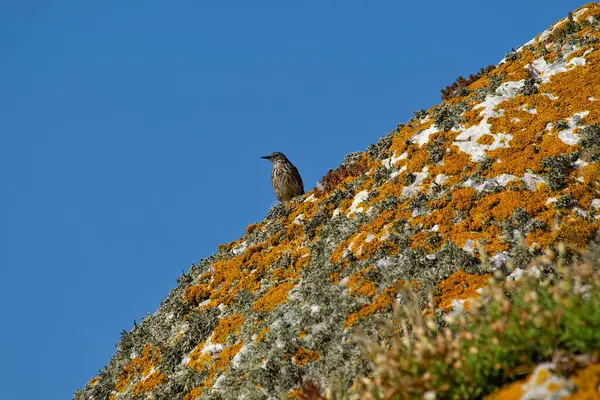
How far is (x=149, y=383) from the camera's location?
11.5m

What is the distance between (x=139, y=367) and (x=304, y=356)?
4.73 m

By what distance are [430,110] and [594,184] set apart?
19.3 ft

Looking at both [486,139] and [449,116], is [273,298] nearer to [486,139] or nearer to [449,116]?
[486,139]

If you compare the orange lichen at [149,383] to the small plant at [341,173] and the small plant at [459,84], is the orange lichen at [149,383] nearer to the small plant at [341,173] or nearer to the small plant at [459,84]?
the small plant at [341,173]

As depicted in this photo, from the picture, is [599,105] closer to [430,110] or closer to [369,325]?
[430,110]


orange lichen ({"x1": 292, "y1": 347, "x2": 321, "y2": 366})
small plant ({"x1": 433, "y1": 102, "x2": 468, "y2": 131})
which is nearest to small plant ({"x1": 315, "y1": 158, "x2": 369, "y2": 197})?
small plant ({"x1": 433, "y1": 102, "x2": 468, "y2": 131})

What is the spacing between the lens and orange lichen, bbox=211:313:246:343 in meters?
11.3

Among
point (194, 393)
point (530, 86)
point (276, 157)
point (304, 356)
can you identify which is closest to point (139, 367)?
point (194, 393)

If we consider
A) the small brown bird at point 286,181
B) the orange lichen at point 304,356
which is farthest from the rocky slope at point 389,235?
the small brown bird at point 286,181

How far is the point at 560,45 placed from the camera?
14.3 m

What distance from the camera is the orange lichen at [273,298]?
11047 millimetres

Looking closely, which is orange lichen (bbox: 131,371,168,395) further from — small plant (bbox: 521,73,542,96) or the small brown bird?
small plant (bbox: 521,73,542,96)

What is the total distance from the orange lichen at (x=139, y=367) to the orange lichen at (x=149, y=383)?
0.32m

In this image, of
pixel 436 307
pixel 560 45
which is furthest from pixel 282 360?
pixel 560 45
